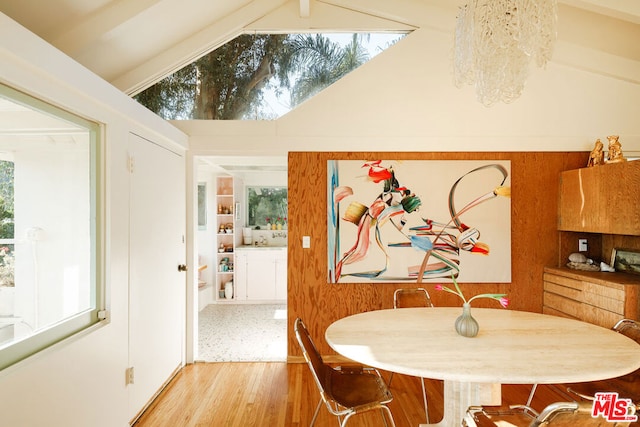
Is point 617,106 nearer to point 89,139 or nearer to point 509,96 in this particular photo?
point 509,96

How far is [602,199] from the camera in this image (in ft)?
9.47

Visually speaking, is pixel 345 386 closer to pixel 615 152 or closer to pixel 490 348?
pixel 490 348

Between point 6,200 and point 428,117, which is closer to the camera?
point 6,200

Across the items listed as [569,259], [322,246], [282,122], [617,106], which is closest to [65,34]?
[282,122]

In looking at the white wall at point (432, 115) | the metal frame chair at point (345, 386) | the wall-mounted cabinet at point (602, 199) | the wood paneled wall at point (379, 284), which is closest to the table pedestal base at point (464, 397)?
the metal frame chair at point (345, 386)

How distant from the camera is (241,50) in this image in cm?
326

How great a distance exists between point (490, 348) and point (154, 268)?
237 centimetres

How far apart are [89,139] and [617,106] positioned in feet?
14.8

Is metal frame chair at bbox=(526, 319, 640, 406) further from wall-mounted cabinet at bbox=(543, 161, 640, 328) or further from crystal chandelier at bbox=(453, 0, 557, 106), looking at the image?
crystal chandelier at bbox=(453, 0, 557, 106)

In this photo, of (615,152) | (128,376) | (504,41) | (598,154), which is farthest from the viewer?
(598,154)

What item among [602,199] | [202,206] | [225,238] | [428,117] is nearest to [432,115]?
[428,117]

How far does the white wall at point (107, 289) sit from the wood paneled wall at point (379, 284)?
1450 mm

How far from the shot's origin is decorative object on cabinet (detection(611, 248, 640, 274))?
296 centimetres

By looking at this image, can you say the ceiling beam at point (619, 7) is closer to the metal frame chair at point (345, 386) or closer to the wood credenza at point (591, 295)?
the wood credenza at point (591, 295)
